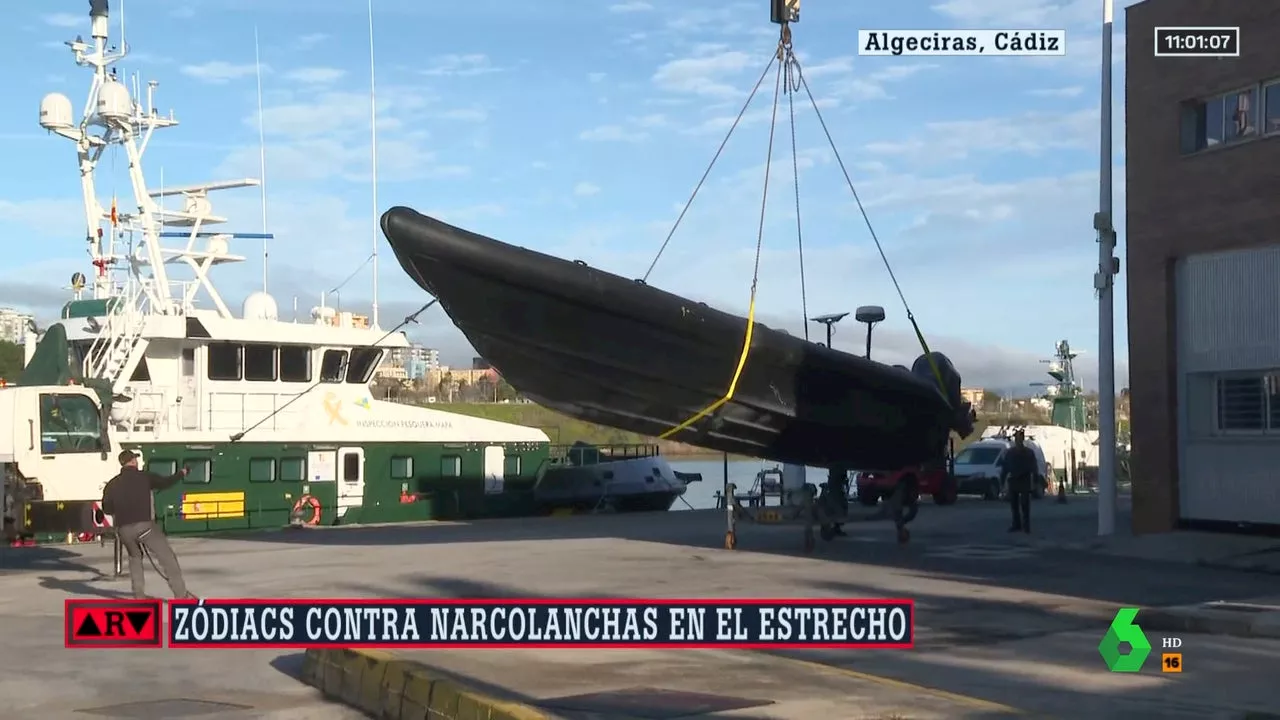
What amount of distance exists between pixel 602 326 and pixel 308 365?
15886 millimetres

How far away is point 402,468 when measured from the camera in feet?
96.7

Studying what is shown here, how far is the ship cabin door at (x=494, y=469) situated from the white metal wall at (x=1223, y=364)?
1657cm

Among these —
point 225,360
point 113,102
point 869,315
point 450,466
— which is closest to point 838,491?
point 869,315

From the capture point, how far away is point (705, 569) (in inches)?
644

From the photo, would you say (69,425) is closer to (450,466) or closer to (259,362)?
(259,362)

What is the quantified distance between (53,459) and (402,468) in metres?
12.8

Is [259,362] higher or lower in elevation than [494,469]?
higher

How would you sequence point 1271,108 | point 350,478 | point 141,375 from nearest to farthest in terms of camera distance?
point 1271,108, point 141,375, point 350,478

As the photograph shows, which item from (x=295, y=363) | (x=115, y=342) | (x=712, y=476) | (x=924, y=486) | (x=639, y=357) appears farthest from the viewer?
(x=712, y=476)

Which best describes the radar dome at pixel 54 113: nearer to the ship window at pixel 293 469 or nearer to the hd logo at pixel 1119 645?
the ship window at pixel 293 469

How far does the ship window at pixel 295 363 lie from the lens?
92.0 ft

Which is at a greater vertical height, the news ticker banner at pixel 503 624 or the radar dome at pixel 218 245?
the radar dome at pixel 218 245

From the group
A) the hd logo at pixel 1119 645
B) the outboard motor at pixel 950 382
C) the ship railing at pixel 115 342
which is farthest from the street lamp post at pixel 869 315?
the ship railing at pixel 115 342
